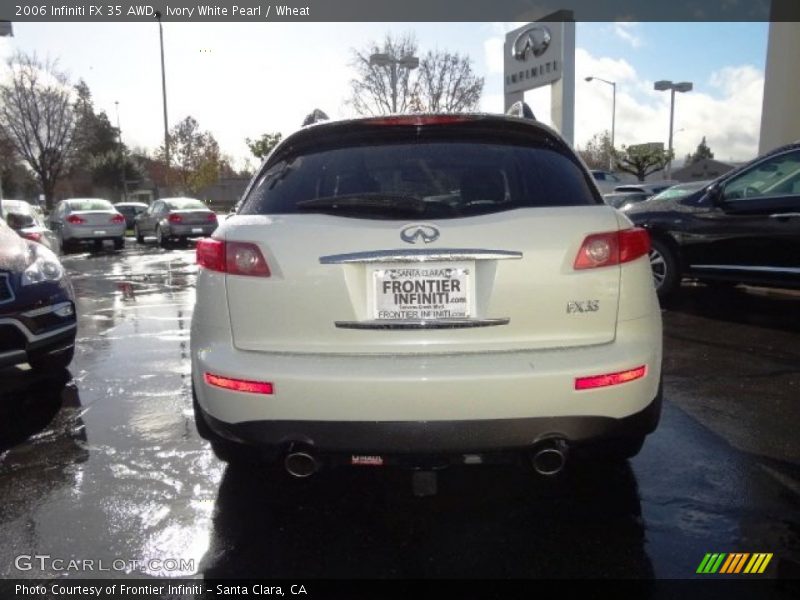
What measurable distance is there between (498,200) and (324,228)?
0.75 m

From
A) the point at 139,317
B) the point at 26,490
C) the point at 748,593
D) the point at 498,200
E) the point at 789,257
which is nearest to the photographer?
the point at 748,593

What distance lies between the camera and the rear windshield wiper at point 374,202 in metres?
2.40

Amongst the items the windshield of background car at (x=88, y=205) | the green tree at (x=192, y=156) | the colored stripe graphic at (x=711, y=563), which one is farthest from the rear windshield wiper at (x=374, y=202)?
the green tree at (x=192, y=156)

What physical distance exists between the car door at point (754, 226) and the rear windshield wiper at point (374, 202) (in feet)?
16.4

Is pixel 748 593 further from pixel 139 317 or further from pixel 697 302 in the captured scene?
pixel 139 317

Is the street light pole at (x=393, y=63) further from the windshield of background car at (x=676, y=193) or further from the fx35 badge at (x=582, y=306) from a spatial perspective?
the fx35 badge at (x=582, y=306)

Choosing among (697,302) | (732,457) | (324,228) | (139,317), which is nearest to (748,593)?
(732,457)

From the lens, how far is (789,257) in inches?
236

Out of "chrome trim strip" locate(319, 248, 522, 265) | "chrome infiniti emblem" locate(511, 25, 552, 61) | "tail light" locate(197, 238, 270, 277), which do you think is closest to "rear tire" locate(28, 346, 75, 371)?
"tail light" locate(197, 238, 270, 277)

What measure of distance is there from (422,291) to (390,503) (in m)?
1.12

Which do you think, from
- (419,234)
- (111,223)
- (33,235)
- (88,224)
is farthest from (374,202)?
(111,223)

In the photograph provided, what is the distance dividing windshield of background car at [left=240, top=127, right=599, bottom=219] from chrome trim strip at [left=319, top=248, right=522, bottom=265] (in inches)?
15.6

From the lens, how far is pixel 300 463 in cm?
240

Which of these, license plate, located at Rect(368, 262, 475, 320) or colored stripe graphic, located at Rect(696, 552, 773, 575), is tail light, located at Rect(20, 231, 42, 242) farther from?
colored stripe graphic, located at Rect(696, 552, 773, 575)
